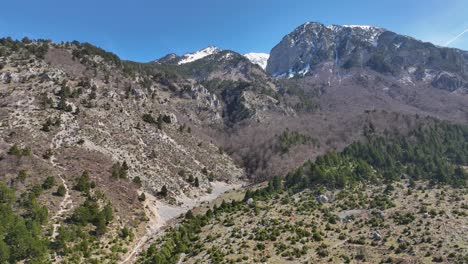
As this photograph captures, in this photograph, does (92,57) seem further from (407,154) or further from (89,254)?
(407,154)

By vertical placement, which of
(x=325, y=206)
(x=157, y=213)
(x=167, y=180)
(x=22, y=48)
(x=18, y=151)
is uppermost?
(x=22, y=48)

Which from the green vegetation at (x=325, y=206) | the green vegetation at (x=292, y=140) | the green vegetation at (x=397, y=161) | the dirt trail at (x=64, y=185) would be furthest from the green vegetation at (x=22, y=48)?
the green vegetation at (x=397, y=161)

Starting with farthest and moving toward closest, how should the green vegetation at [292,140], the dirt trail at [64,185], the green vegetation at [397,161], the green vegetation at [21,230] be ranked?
the green vegetation at [292,140], the green vegetation at [397,161], the dirt trail at [64,185], the green vegetation at [21,230]

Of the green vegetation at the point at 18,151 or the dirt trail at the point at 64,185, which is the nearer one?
the dirt trail at the point at 64,185

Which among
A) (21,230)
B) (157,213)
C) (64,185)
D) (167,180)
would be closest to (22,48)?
(167,180)

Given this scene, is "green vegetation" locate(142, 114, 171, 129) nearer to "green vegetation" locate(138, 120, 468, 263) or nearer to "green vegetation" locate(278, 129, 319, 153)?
"green vegetation" locate(138, 120, 468, 263)

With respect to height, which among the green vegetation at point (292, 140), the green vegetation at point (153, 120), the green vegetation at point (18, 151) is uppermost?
the green vegetation at point (153, 120)

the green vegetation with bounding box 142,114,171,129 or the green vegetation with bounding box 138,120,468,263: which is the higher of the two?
the green vegetation with bounding box 142,114,171,129

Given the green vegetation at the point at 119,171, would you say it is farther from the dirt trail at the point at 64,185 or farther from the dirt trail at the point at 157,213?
the dirt trail at the point at 64,185

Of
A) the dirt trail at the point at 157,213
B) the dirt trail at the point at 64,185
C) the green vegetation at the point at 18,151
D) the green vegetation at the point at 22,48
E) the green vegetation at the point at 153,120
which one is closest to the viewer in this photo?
the dirt trail at the point at 64,185

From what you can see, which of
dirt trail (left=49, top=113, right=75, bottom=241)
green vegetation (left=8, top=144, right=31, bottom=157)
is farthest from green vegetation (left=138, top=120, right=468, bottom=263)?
green vegetation (left=8, top=144, right=31, bottom=157)

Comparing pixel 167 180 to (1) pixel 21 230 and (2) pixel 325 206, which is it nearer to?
(2) pixel 325 206

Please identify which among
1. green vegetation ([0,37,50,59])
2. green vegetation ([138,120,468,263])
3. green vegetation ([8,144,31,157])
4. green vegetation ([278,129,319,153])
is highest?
green vegetation ([0,37,50,59])

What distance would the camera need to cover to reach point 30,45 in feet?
478
